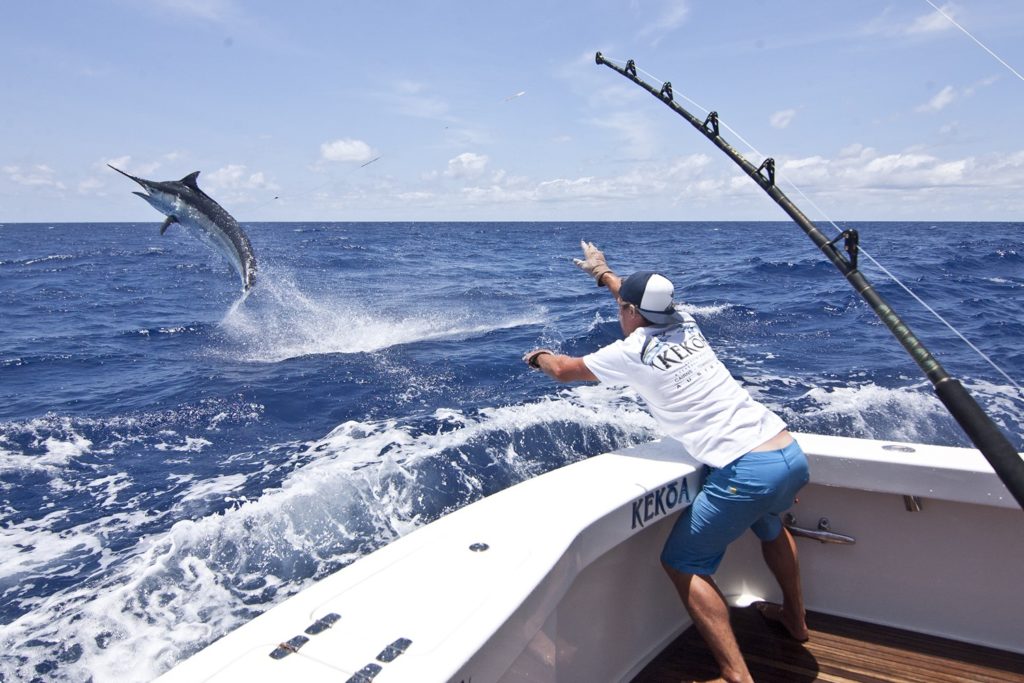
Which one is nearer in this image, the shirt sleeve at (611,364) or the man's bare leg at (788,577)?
the shirt sleeve at (611,364)

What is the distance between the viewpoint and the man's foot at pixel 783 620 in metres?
2.70

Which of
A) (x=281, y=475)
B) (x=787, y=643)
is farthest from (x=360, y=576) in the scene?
(x=281, y=475)

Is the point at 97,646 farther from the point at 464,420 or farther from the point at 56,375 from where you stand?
the point at 56,375

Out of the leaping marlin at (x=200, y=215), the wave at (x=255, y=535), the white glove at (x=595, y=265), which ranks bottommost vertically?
the wave at (x=255, y=535)

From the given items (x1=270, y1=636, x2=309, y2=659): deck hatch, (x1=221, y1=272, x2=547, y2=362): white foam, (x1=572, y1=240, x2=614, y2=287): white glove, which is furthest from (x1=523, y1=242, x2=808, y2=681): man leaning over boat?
(x1=221, y1=272, x2=547, y2=362): white foam

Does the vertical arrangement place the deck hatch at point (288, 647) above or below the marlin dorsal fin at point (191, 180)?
below

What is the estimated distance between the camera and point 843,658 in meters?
2.62

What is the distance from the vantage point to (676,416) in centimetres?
229

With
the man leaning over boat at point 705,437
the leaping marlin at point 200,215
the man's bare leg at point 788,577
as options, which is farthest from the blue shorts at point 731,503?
the leaping marlin at point 200,215

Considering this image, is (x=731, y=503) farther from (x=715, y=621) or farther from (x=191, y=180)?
(x=191, y=180)

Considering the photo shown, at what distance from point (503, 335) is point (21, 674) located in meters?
8.30

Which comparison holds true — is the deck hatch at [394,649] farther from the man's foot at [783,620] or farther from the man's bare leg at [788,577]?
the man's foot at [783,620]

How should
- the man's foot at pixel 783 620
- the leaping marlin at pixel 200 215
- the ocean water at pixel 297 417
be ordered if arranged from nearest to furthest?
1. the man's foot at pixel 783 620
2. the ocean water at pixel 297 417
3. the leaping marlin at pixel 200 215

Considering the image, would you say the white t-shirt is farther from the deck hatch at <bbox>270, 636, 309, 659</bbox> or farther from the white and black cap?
the deck hatch at <bbox>270, 636, 309, 659</bbox>
